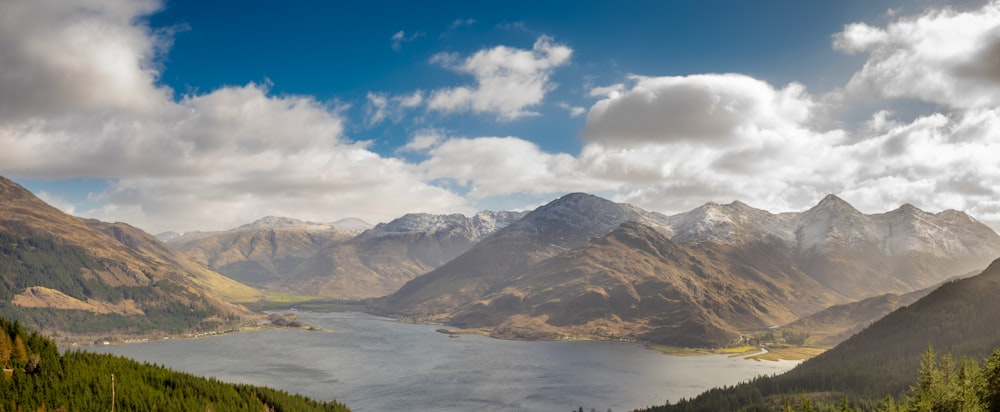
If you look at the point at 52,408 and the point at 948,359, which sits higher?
the point at 948,359

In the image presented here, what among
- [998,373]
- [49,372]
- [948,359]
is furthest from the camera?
[948,359]

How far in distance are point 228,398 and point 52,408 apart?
4824 cm

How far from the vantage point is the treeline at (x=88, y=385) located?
119m

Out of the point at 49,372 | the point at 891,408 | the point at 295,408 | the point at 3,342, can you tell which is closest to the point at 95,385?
the point at 49,372

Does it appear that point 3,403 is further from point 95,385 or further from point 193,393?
point 193,393

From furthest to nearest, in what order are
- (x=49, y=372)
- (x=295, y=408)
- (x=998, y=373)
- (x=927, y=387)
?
1. (x=295, y=408)
2. (x=49, y=372)
3. (x=927, y=387)
4. (x=998, y=373)

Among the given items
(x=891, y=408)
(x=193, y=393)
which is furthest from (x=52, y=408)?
(x=891, y=408)

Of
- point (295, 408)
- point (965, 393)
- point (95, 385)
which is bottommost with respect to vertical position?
point (295, 408)

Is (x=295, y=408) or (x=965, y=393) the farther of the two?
(x=295, y=408)

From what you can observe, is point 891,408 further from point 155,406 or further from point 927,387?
point 155,406

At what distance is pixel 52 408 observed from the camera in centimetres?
11781

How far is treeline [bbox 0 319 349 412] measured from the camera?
118750 millimetres

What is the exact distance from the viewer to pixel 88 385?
132 meters

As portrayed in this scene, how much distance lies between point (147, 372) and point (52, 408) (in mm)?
40387
